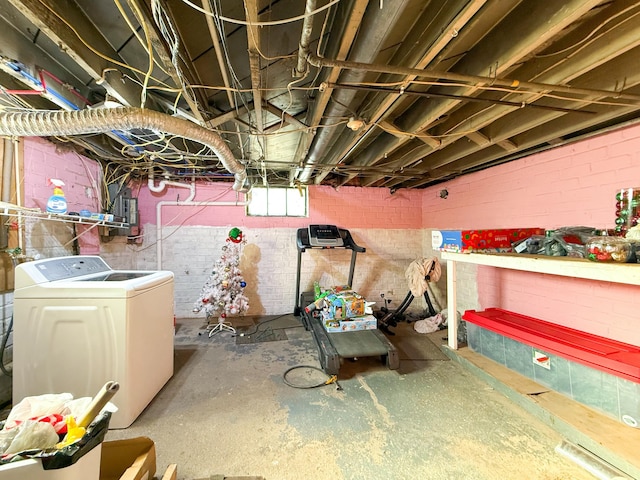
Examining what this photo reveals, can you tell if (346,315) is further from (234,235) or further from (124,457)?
(124,457)

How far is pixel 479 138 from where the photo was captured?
7.47 feet

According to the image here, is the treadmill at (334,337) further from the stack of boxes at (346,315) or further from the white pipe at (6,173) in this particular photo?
A: the white pipe at (6,173)

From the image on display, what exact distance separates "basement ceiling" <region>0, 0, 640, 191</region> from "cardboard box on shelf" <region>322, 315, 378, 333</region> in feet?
6.41

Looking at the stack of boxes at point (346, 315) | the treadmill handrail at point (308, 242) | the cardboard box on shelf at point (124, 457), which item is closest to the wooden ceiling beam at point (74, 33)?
the cardboard box on shelf at point (124, 457)

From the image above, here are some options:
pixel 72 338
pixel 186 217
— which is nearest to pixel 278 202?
pixel 186 217

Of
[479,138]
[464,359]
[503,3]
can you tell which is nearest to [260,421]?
[464,359]

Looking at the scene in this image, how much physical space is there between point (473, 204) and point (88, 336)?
13.8 ft

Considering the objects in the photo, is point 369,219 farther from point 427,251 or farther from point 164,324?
point 164,324

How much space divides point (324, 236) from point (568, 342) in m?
2.75

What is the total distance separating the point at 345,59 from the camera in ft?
4.19

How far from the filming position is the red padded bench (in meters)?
1.62

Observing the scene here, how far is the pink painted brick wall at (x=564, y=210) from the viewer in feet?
6.45

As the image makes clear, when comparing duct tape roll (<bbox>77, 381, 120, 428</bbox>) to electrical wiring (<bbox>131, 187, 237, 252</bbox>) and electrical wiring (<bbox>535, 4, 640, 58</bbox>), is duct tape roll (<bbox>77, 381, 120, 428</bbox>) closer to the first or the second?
electrical wiring (<bbox>535, 4, 640, 58</bbox>)

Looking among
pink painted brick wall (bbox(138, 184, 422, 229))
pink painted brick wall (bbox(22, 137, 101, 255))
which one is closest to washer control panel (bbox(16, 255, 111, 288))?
pink painted brick wall (bbox(22, 137, 101, 255))
